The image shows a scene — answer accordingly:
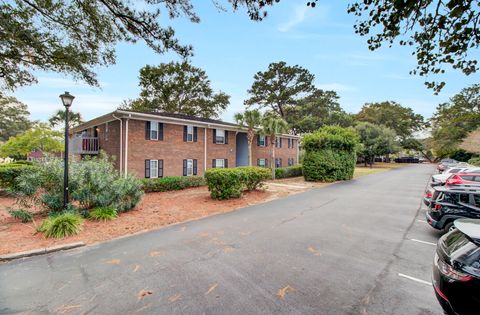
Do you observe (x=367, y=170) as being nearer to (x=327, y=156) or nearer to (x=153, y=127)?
(x=327, y=156)

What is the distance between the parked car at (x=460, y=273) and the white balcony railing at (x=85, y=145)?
824 inches

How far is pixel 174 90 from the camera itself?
3278cm

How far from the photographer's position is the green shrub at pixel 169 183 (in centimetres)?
1336

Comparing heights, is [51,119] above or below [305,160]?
above

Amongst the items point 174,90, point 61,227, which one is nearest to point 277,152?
point 174,90

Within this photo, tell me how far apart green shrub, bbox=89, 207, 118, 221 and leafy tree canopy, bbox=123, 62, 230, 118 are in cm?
2649

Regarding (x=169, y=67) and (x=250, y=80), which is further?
(x=250, y=80)

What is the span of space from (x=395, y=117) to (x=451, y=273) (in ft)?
A: 189

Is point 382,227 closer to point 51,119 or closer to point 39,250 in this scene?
point 39,250

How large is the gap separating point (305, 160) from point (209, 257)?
1671 cm

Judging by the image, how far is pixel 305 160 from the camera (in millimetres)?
20016

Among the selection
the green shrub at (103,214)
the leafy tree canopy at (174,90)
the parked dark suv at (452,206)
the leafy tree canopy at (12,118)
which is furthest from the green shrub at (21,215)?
the leafy tree canopy at (12,118)

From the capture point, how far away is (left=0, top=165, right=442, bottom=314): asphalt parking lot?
127 inches

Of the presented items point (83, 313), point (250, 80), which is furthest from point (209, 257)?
point (250, 80)
